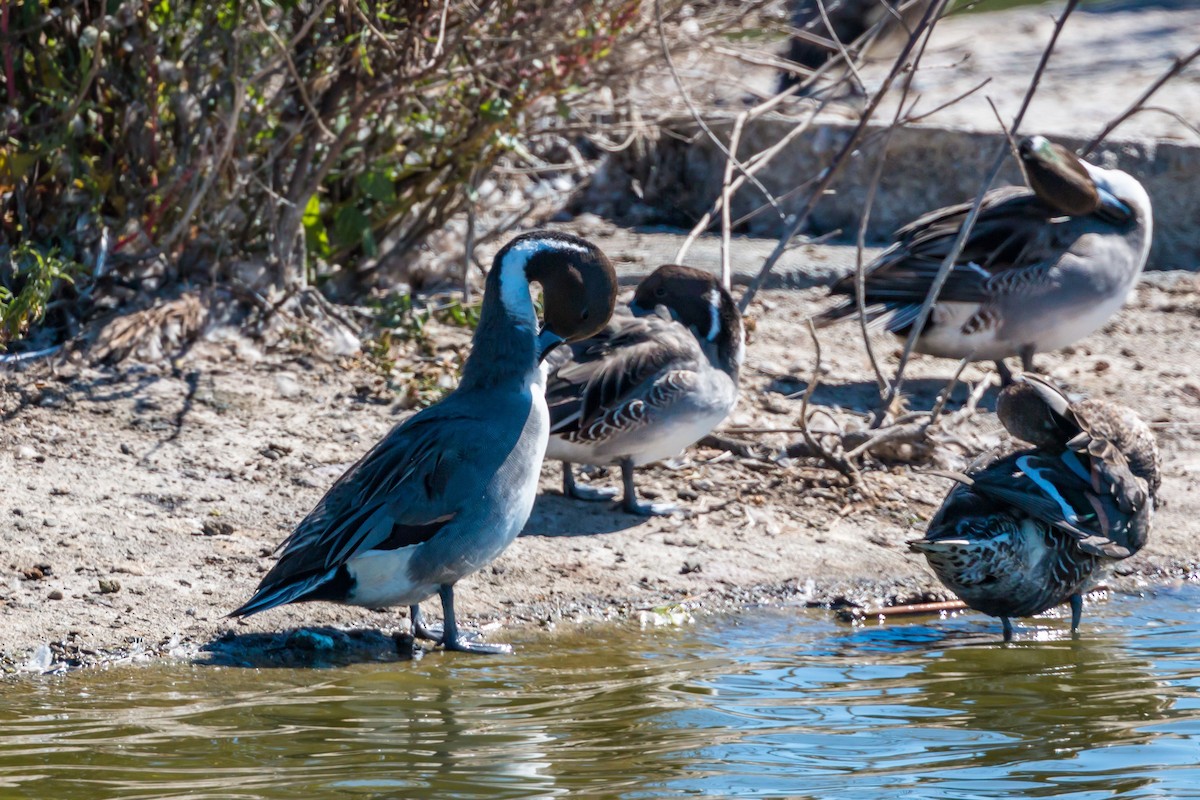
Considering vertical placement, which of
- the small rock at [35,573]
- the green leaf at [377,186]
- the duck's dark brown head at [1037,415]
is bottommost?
the small rock at [35,573]

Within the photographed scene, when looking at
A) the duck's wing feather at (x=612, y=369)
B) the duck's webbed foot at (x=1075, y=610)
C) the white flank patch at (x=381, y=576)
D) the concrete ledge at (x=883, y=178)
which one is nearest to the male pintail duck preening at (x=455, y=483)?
the white flank patch at (x=381, y=576)

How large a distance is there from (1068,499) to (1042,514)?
8.4 inches

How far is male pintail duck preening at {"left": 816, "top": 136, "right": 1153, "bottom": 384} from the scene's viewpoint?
25.2ft

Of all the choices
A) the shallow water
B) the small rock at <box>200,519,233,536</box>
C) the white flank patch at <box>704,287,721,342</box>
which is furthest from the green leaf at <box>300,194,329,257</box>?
the shallow water

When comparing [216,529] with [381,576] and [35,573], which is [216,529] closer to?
[35,573]

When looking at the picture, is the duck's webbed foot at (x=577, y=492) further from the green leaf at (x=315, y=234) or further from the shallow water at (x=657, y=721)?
the green leaf at (x=315, y=234)

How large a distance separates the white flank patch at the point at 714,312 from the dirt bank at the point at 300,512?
626mm

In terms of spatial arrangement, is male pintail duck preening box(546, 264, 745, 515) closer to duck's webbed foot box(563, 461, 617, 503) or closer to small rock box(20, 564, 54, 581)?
duck's webbed foot box(563, 461, 617, 503)

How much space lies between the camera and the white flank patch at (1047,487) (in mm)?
5328

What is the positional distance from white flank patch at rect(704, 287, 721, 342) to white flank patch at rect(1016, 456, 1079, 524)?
1.49 m

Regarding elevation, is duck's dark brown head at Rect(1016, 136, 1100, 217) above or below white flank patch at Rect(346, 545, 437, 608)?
above

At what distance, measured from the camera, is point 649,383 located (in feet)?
20.4

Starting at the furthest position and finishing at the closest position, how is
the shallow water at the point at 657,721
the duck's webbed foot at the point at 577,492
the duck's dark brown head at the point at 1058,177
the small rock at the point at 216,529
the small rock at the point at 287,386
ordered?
the duck's dark brown head at the point at 1058,177 → the small rock at the point at 287,386 → the duck's webbed foot at the point at 577,492 → the small rock at the point at 216,529 → the shallow water at the point at 657,721

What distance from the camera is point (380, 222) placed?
8.06 m
